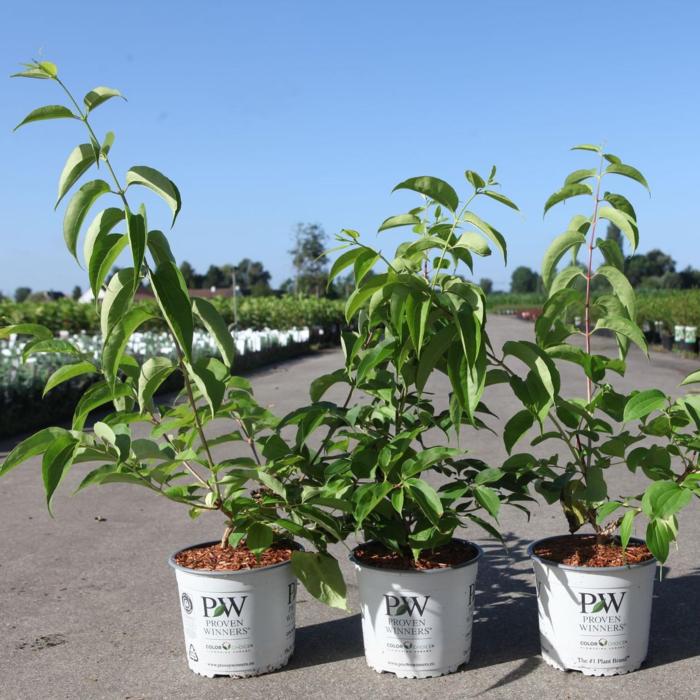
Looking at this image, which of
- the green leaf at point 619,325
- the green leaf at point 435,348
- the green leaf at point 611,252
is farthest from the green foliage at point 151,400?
the green leaf at point 611,252

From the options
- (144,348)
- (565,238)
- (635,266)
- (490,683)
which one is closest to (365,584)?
(490,683)

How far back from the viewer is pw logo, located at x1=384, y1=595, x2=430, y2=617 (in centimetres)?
294

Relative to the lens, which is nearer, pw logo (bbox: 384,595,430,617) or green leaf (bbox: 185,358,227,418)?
green leaf (bbox: 185,358,227,418)

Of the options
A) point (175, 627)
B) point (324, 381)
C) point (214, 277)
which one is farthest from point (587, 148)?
point (214, 277)

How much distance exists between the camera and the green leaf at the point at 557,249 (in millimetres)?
3150

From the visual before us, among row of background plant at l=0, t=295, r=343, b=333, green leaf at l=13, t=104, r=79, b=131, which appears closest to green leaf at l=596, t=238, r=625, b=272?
green leaf at l=13, t=104, r=79, b=131

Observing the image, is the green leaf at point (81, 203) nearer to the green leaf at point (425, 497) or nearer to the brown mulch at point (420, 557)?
the green leaf at point (425, 497)

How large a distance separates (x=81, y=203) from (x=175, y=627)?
77.5 inches

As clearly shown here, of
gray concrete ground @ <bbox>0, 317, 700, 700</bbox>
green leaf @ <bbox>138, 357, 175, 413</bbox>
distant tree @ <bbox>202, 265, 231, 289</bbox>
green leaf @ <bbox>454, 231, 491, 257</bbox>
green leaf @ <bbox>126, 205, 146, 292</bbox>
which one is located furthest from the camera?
distant tree @ <bbox>202, 265, 231, 289</bbox>

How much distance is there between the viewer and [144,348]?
14.6 meters

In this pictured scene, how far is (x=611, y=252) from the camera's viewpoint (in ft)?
10.4

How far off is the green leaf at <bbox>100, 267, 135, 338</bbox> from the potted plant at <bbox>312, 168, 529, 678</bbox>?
2.26 feet

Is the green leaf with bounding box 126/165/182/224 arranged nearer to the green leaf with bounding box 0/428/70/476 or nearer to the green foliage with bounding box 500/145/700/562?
Answer: the green leaf with bounding box 0/428/70/476

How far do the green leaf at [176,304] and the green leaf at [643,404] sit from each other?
1.37m
